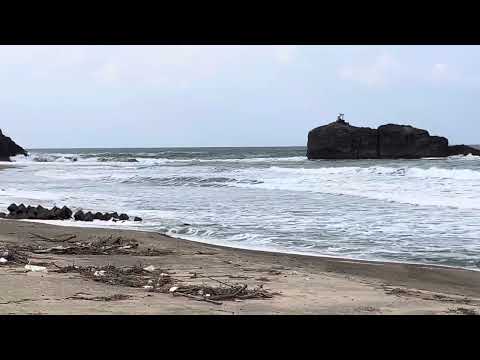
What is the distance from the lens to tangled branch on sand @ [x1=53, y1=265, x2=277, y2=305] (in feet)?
18.4

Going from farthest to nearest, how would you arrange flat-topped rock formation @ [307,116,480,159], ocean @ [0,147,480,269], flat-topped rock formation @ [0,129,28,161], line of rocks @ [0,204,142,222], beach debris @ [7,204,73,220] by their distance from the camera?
flat-topped rock formation @ [0,129,28,161], flat-topped rock formation @ [307,116,480,159], beach debris @ [7,204,73,220], line of rocks @ [0,204,142,222], ocean @ [0,147,480,269]

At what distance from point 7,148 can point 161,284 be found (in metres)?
69.7

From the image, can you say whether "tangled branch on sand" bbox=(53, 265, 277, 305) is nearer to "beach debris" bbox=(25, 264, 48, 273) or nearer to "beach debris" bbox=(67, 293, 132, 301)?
"beach debris" bbox=(25, 264, 48, 273)

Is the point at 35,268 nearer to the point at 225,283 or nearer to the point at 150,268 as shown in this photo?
the point at 150,268

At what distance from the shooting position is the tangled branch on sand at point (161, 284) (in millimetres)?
5613

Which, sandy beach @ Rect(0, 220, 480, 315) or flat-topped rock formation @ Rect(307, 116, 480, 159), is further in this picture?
flat-topped rock formation @ Rect(307, 116, 480, 159)

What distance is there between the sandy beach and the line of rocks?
306cm

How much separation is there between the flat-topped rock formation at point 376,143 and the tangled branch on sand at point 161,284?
51.8 m

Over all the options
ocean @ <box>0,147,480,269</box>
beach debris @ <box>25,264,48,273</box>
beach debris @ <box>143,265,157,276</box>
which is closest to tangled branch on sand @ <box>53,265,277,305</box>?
beach debris @ <box>143,265,157,276</box>

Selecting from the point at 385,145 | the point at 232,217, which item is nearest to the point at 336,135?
the point at 385,145

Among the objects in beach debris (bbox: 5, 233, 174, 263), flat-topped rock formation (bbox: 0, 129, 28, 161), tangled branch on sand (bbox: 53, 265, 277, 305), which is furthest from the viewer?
flat-topped rock formation (bbox: 0, 129, 28, 161)
